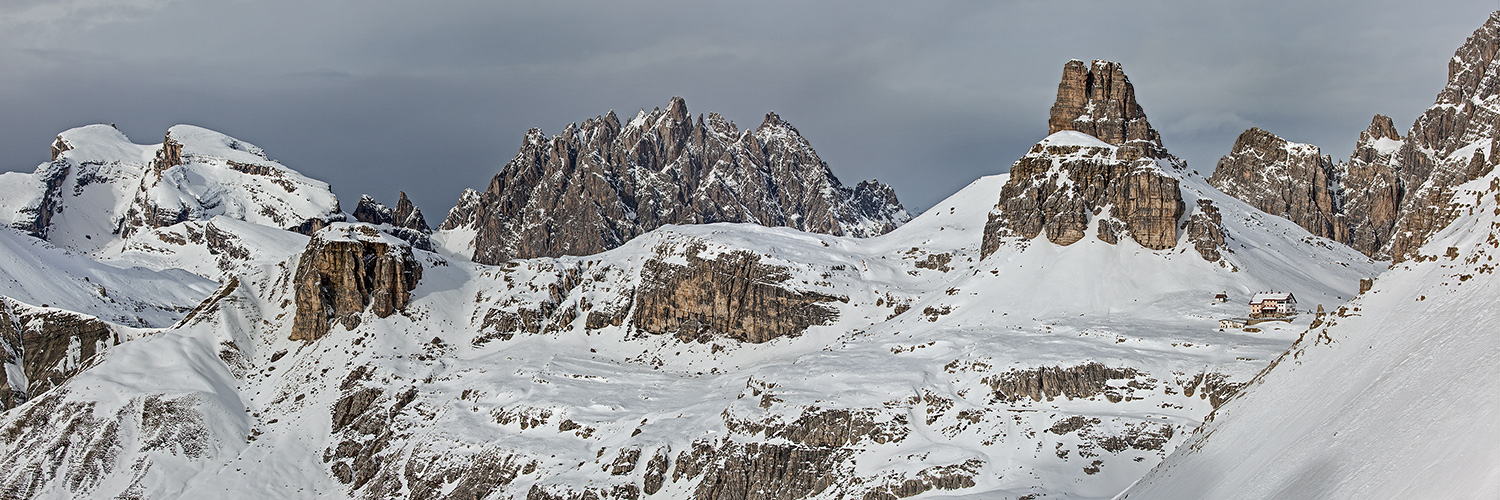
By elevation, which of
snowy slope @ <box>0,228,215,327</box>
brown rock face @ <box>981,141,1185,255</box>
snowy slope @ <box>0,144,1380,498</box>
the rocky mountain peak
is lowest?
snowy slope @ <box>0,144,1380,498</box>

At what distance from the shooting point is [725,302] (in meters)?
170

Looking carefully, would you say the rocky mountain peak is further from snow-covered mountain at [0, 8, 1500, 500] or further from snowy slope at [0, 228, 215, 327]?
snowy slope at [0, 228, 215, 327]

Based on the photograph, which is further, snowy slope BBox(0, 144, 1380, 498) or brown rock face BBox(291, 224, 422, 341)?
brown rock face BBox(291, 224, 422, 341)

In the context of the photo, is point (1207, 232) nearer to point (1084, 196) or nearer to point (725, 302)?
point (1084, 196)

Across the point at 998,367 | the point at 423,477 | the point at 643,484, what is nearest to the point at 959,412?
the point at 998,367

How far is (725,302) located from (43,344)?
92.3m

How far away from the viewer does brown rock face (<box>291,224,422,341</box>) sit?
566 ft

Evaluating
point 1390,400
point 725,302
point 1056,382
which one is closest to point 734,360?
point 725,302

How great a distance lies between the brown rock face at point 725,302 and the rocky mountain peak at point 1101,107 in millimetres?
56733

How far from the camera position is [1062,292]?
472ft

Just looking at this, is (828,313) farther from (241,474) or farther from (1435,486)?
(1435,486)

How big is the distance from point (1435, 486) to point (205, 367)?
161620 millimetres

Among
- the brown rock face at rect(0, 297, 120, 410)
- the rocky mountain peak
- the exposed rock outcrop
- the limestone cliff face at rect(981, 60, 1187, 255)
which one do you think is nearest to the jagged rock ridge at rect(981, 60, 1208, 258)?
the limestone cliff face at rect(981, 60, 1187, 255)

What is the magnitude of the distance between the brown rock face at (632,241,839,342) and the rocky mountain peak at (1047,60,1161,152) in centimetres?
5673
